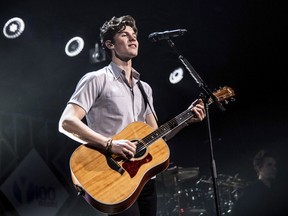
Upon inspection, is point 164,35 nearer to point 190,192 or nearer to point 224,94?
point 224,94

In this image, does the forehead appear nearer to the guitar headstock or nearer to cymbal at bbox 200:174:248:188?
the guitar headstock

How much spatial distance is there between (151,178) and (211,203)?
17.6ft

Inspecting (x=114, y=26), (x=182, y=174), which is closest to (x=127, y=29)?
(x=114, y=26)

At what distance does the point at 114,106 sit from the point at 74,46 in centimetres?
497

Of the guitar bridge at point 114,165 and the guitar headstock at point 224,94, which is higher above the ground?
the guitar bridge at point 114,165

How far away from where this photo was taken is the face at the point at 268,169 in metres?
5.51

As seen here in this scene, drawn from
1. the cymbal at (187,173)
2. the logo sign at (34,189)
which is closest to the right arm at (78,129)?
the cymbal at (187,173)

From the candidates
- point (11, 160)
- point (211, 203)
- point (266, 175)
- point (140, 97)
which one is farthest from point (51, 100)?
point (140, 97)

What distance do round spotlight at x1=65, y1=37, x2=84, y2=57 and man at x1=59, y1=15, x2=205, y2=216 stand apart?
4.43 m

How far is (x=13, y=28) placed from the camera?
6.64m

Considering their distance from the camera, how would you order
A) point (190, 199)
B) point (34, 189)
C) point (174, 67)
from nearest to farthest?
point (190, 199) → point (34, 189) → point (174, 67)

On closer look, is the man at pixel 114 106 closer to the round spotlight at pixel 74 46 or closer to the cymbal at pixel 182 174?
the round spotlight at pixel 74 46

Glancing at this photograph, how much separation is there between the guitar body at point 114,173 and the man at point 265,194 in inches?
122

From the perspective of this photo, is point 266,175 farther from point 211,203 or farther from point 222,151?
point 222,151
